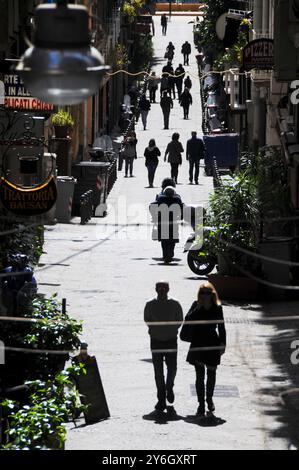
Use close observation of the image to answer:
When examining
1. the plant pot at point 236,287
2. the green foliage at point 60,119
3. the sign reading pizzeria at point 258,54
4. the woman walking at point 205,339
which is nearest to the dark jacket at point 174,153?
the green foliage at point 60,119

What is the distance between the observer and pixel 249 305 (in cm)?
2383

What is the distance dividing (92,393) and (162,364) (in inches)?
38.2

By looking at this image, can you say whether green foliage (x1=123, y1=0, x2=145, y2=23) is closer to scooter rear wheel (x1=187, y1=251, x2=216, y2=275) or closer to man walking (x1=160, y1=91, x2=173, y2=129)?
man walking (x1=160, y1=91, x2=173, y2=129)

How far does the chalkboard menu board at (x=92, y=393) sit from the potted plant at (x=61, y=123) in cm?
2100

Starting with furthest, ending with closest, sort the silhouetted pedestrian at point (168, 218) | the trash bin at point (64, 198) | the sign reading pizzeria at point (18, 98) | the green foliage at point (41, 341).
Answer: the trash bin at point (64, 198), the silhouetted pedestrian at point (168, 218), the sign reading pizzeria at point (18, 98), the green foliage at point (41, 341)

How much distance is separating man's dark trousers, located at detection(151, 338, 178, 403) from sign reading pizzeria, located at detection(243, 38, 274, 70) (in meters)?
14.9

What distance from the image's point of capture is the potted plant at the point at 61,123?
3678 centimetres

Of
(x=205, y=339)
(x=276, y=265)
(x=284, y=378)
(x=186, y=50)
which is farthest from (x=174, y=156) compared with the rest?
(x=186, y=50)

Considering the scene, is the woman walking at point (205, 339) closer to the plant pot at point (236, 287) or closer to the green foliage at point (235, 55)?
the plant pot at point (236, 287)

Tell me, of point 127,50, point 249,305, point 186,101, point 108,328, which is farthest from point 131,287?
point 127,50

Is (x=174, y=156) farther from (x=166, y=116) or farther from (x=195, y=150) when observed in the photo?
(x=166, y=116)

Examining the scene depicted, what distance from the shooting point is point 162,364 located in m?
16.7

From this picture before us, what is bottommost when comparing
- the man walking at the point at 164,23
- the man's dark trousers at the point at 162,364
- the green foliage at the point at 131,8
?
the man's dark trousers at the point at 162,364

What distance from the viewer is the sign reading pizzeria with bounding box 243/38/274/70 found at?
3089 centimetres
